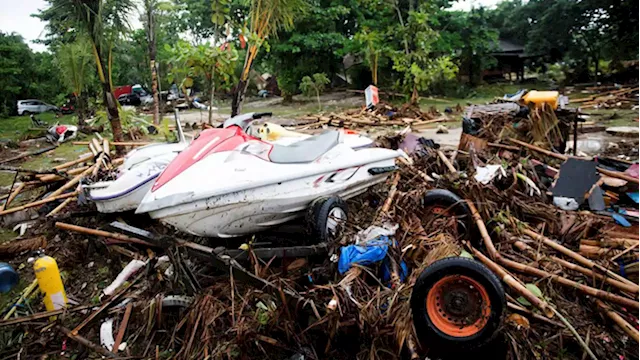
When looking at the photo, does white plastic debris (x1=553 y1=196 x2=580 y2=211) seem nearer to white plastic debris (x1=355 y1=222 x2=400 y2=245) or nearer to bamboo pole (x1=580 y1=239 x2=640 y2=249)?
bamboo pole (x1=580 y1=239 x2=640 y2=249)

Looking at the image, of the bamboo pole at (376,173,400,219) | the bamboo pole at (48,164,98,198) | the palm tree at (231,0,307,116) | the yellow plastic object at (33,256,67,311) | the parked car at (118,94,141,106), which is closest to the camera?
the yellow plastic object at (33,256,67,311)

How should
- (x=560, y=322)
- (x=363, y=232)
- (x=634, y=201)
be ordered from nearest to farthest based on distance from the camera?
(x=560, y=322), (x=363, y=232), (x=634, y=201)

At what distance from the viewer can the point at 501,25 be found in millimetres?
27047

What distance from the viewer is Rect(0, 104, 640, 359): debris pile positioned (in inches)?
91.0

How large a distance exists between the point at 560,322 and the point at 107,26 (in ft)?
29.7

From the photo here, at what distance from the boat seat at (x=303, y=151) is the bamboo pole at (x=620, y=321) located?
2.33 m

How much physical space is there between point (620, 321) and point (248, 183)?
2544 mm

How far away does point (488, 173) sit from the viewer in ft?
14.4

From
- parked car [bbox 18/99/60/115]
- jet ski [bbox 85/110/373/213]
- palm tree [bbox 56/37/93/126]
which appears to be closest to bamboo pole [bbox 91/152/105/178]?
jet ski [bbox 85/110/373/213]

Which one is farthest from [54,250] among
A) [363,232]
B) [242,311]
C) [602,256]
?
[602,256]

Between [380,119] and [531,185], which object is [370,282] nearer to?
[531,185]

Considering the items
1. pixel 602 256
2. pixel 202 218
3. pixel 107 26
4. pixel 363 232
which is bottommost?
pixel 602 256

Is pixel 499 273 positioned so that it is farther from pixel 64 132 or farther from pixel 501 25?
pixel 501 25

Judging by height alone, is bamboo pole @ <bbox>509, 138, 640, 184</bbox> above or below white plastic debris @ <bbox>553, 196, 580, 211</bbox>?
above
